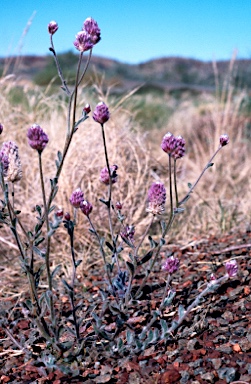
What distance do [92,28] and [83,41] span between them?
0.07 meters

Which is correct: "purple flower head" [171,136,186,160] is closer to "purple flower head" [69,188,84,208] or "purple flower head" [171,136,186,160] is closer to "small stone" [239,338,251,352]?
"purple flower head" [69,188,84,208]

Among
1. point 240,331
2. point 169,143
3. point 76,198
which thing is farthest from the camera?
point 240,331

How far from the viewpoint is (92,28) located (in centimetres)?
171

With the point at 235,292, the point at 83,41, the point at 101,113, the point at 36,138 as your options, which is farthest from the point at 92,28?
the point at 235,292

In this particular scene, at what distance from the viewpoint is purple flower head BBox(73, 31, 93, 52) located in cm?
167

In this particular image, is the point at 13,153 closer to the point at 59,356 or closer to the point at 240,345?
the point at 59,356

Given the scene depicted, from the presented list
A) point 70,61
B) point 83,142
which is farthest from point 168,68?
point 83,142

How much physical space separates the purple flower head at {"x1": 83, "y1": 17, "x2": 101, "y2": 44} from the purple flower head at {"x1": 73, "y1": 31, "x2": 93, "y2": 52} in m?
0.03

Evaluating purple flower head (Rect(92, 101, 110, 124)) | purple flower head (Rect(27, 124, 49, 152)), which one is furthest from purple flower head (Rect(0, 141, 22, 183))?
purple flower head (Rect(92, 101, 110, 124))

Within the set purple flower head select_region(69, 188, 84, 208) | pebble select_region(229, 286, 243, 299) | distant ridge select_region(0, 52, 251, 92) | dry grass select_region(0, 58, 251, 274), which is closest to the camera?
purple flower head select_region(69, 188, 84, 208)

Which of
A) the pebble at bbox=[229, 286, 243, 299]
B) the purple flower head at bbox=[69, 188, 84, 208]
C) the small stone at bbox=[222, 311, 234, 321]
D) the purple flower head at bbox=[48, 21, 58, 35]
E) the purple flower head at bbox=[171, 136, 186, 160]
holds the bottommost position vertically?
the small stone at bbox=[222, 311, 234, 321]

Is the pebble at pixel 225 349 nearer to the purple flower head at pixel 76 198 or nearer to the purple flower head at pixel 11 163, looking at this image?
the purple flower head at pixel 76 198

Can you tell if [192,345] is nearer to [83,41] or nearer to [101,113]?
[101,113]

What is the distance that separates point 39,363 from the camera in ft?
6.30
